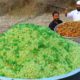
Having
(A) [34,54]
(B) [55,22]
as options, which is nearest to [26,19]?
(B) [55,22]

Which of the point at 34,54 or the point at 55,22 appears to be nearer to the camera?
the point at 34,54

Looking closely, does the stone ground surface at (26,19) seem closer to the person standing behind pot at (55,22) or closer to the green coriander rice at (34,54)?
the person standing behind pot at (55,22)

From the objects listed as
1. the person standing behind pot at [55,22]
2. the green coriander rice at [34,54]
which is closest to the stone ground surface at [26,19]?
the person standing behind pot at [55,22]

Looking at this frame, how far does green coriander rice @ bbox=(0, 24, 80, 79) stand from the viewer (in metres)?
2.80

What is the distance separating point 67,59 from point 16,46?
472 millimetres

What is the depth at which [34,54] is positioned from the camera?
2.89 m

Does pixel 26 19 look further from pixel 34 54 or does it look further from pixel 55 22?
pixel 34 54

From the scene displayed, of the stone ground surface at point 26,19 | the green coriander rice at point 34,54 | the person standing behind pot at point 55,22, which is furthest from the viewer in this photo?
the stone ground surface at point 26,19

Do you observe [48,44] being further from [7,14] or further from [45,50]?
[7,14]

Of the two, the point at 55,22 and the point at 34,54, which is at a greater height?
the point at 34,54

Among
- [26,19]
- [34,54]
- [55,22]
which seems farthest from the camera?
[26,19]

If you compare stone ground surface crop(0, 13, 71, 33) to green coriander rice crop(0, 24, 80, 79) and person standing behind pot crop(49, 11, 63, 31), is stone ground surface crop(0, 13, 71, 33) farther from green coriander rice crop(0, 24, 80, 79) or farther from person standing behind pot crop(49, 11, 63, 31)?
green coriander rice crop(0, 24, 80, 79)

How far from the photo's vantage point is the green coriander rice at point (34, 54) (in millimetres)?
2803

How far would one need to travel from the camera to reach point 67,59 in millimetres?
2969
